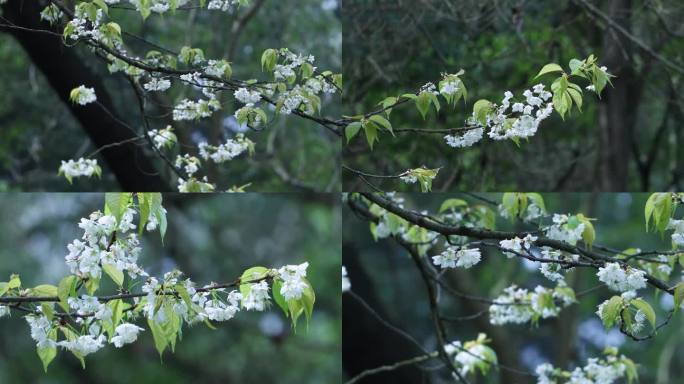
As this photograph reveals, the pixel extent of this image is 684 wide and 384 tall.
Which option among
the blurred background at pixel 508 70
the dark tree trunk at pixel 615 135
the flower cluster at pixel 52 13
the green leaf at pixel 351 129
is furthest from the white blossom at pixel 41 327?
the dark tree trunk at pixel 615 135

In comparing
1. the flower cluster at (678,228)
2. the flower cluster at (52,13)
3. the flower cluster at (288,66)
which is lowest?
the flower cluster at (678,228)

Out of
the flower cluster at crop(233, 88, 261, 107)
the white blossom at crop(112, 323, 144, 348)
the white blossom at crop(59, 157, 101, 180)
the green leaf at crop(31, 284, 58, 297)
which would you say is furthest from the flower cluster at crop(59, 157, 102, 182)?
the white blossom at crop(112, 323, 144, 348)

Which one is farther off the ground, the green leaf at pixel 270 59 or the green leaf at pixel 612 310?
the green leaf at pixel 270 59

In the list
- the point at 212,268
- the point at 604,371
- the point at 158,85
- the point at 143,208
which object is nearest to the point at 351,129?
the point at 143,208

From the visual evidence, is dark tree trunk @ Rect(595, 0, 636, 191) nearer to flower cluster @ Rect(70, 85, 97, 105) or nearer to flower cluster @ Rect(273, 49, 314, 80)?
flower cluster @ Rect(273, 49, 314, 80)

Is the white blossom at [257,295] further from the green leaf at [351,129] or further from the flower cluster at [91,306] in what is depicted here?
the green leaf at [351,129]

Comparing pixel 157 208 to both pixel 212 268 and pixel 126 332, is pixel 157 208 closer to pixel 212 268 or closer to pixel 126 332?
pixel 126 332

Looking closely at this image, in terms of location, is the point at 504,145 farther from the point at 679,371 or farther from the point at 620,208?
the point at 679,371
